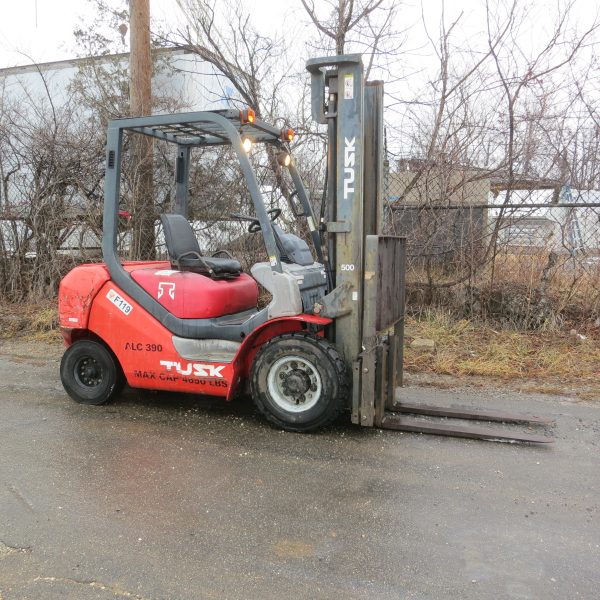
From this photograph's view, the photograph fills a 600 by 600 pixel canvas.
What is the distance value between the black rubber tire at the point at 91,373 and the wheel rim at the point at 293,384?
1.73 metres

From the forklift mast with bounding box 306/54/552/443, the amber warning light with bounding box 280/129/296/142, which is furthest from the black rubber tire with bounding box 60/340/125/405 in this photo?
the amber warning light with bounding box 280/129/296/142

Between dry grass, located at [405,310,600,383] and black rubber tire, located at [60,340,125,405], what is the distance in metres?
3.36

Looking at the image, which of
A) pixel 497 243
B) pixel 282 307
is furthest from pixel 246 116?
pixel 497 243

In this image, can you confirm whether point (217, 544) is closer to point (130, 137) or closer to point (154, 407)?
point (154, 407)

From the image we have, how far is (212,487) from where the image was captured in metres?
3.69

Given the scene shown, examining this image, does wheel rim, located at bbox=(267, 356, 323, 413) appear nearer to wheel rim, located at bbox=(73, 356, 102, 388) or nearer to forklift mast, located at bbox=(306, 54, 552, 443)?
forklift mast, located at bbox=(306, 54, 552, 443)

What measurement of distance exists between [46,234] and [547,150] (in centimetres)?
823

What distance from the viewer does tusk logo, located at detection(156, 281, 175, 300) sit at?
5016 mm

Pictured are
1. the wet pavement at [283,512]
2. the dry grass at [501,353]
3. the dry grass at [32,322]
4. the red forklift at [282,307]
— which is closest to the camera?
the wet pavement at [283,512]

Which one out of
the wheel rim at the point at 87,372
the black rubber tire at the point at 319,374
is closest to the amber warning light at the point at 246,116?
the black rubber tire at the point at 319,374

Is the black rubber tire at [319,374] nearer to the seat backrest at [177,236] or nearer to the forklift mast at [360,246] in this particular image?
the forklift mast at [360,246]

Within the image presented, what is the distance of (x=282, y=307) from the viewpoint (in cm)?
458

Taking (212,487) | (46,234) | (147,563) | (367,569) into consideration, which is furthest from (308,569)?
(46,234)

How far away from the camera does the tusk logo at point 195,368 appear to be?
15.5ft
